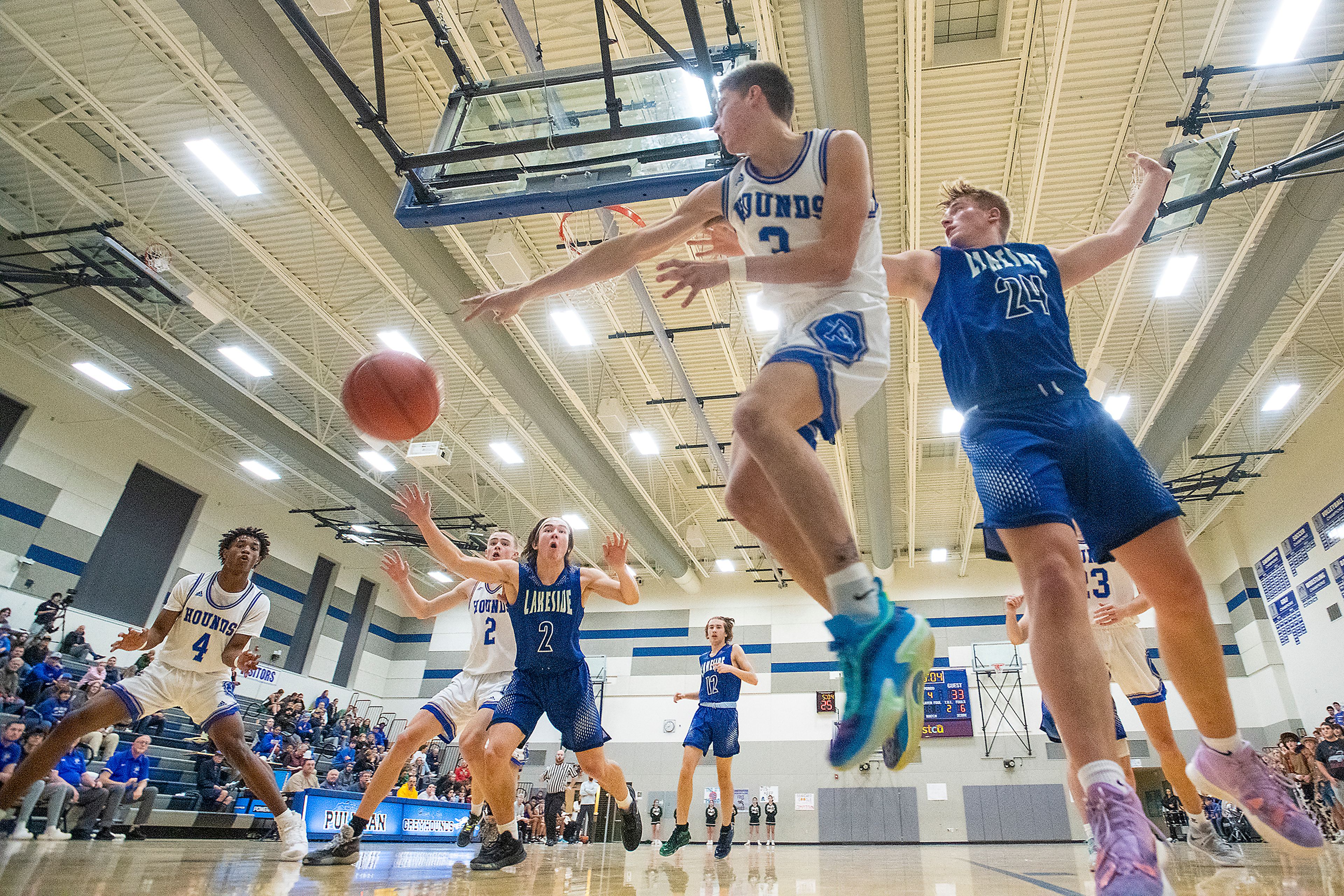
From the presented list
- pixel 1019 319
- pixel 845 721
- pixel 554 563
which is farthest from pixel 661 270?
→ pixel 554 563

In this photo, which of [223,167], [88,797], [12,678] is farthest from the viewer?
[223,167]

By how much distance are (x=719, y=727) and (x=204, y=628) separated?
415 centimetres

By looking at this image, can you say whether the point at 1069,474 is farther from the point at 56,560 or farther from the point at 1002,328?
the point at 56,560

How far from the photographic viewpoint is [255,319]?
13852 mm

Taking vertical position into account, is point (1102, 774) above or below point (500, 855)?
above

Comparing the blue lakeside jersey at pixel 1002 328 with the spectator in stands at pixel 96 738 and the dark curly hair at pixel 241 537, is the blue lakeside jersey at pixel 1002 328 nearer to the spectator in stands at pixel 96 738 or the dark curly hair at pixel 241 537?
the dark curly hair at pixel 241 537

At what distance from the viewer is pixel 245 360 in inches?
564

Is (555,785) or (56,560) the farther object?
(555,785)

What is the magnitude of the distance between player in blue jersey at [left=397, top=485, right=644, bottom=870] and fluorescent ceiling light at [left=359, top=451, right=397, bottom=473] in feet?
43.5

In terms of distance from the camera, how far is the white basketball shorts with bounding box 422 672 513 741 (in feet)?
16.5

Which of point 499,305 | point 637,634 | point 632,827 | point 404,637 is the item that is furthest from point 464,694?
point 404,637

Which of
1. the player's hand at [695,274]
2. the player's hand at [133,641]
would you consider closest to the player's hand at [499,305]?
the player's hand at [695,274]

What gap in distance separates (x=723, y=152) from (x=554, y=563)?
3269 mm

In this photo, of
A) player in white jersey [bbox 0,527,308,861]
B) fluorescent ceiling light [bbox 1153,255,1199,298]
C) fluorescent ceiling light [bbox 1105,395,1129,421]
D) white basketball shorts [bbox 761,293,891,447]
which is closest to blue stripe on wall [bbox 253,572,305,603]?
player in white jersey [bbox 0,527,308,861]
